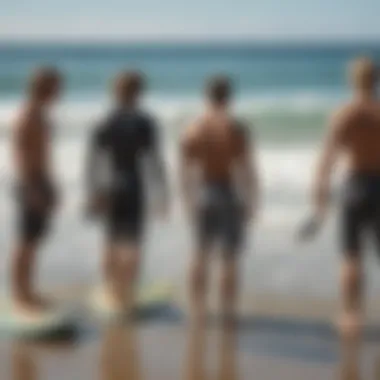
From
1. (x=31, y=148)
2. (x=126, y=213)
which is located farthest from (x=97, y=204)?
A: (x=31, y=148)

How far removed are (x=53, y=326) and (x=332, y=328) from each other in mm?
539

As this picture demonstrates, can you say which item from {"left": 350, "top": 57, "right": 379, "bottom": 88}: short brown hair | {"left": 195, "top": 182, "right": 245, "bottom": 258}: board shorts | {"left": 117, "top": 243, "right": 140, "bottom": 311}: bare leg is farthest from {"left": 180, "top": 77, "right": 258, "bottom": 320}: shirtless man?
{"left": 350, "top": 57, "right": 379, "bottom": 88}: short brown hair

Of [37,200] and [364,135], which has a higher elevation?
[364,135]

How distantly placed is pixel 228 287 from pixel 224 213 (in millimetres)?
145

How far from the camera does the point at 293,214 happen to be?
1982 mm

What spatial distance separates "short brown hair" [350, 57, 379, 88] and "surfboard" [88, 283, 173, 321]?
1.78 feet

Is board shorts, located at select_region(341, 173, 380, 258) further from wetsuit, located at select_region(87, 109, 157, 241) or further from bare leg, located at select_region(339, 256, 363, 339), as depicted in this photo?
wetsuit, located at select_region(87, 109, 157, 241)

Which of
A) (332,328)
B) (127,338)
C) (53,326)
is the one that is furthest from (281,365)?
(53,326)

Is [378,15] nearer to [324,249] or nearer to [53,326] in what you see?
[324,249]

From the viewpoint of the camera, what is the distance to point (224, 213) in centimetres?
203

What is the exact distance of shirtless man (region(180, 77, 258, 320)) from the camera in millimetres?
2006

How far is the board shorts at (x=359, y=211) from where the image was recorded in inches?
78.4

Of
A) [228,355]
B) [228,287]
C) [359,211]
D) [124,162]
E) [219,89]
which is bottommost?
[228,355]

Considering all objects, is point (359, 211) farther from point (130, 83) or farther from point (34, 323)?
point (34, 323)
